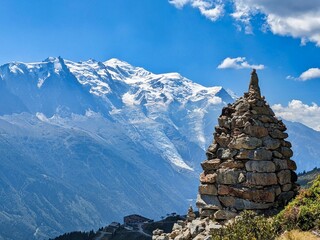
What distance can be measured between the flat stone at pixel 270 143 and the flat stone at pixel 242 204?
404 centimetres

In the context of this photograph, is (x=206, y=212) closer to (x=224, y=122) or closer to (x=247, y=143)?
(x=247, y=143)

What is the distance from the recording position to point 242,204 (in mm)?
36094

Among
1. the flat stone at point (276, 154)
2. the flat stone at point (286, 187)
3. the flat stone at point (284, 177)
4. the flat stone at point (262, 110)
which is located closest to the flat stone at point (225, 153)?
the flat stone at point (276, 154)

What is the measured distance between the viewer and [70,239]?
194 metres

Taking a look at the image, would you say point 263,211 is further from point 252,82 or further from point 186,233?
point 252,82

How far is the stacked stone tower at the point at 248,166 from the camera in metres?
36.1

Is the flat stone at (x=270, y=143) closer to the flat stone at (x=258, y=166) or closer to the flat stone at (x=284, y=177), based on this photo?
the flat stone at (x=258, y=166)

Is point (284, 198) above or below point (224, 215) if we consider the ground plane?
above

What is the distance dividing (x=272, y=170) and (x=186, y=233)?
7.46 meters

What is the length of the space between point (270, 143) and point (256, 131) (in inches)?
52.0

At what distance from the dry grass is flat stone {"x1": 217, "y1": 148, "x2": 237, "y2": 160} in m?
7.05

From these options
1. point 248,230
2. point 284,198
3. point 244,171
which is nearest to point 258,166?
point 244,171

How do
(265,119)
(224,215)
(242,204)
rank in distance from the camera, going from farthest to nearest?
1. (265,119)
2. (224,215)
3. (242,204)

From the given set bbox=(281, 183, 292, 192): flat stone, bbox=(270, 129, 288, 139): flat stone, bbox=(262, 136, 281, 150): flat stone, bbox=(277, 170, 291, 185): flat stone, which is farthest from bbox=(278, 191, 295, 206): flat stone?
bbox=(270, 129, 288, 139): flat stone
